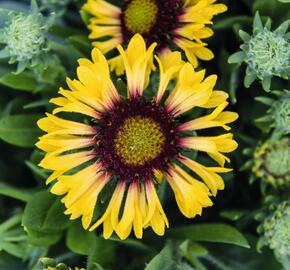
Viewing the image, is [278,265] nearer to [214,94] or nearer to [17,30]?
[214,94]

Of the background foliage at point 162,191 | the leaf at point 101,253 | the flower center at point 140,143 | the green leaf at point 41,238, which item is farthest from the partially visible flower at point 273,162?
the green leaf at point 41,238

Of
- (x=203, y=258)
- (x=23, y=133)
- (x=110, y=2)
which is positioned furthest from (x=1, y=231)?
(x=110, y=2)

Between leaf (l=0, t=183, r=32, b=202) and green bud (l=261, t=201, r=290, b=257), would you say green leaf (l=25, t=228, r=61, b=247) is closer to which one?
leaf (l=0, t=183, r=32, b=202)

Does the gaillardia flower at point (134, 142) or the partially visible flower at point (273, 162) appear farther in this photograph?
the partially visible flower at point (273, 162)

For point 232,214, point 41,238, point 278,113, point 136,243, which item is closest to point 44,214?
point 41,238

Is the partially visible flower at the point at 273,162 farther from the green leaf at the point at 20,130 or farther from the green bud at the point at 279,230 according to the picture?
the green leaf at the point at 20,130

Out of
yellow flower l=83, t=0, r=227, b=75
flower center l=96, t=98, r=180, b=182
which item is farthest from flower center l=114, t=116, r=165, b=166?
yellow flower l=83, t=0, r=227, b=75
